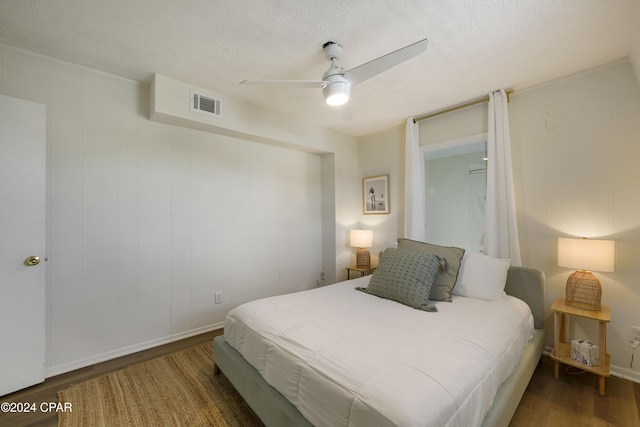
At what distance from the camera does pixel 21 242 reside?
6.33 feet

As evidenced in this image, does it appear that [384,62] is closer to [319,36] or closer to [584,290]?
[319,36]

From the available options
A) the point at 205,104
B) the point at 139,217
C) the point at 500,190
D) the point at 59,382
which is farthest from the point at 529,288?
the point at 59,382

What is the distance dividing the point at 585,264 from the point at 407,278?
1.29 m

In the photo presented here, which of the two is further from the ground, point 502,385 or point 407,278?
point 407,278

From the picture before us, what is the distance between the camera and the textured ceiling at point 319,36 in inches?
64.3

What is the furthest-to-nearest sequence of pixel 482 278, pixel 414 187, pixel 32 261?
pixel 414 187 → pixel 482 278 → pixel 32 261

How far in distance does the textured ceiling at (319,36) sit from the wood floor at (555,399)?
2480 mm

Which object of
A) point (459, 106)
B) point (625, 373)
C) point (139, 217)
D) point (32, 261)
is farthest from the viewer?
point (459, 106)

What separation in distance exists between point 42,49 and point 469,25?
3.09m

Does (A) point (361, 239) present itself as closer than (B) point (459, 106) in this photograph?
No

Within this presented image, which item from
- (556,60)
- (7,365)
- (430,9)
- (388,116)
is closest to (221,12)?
(430,9)

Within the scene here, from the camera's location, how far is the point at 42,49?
2033mm

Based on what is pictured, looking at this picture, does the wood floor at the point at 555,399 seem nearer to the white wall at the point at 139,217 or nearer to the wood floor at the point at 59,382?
the wood floor at the point at 59,382

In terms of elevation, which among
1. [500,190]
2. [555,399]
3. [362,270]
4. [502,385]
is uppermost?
[500,190]
